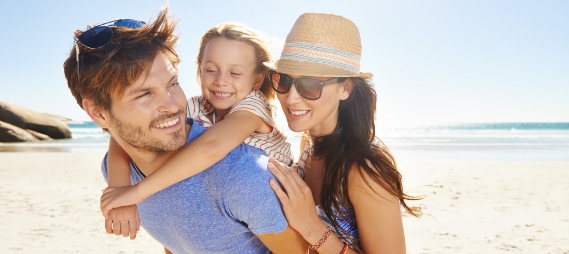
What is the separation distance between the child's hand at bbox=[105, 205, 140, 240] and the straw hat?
1308mm

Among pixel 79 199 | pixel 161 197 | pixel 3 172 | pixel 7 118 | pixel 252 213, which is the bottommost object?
pixel 7 118

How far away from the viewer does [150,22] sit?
2.28m

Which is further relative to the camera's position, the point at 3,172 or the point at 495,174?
the point at 3,172

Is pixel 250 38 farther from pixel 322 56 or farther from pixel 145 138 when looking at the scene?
pixel 145 138

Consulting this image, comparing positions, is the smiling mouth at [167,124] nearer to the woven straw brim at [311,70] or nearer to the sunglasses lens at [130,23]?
the sunglasses lens at [130,23]

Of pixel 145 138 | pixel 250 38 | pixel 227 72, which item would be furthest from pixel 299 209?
pixel 250 38

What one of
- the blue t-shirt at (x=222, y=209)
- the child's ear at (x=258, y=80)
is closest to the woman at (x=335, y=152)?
the blue t-shirt at (x=222, y=209)

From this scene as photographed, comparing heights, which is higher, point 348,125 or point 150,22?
point 150,22

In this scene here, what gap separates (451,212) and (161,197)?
23.3ft

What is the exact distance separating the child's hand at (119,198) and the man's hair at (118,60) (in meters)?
0.44

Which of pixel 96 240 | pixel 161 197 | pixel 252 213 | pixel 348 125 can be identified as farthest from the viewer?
pixel 96 240

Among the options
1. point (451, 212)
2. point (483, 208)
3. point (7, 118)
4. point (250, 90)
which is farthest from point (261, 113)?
point (7, 118)

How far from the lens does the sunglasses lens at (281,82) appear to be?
2.92 metres

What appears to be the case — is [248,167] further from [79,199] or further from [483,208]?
[79,199]
